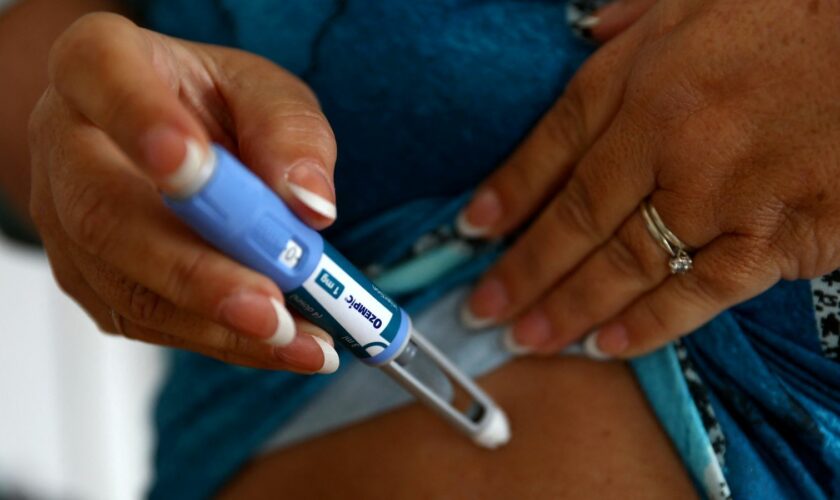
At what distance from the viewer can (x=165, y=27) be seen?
76 centimetres

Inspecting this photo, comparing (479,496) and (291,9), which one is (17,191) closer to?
(291,9)

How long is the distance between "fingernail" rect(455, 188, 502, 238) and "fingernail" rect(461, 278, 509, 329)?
0.04 metres

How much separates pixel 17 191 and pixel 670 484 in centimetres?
67

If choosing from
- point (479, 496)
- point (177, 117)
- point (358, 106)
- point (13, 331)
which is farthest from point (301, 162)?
point (13, 331)

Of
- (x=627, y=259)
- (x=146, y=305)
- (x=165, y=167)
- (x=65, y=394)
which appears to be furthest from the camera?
(x=65, y=394)

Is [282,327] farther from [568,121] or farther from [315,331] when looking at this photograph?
[568,121]

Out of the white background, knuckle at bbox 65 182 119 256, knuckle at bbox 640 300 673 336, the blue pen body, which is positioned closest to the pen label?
the blue pen body

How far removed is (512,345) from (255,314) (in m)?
0.30

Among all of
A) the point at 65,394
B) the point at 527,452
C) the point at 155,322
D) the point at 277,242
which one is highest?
the point at 277,242

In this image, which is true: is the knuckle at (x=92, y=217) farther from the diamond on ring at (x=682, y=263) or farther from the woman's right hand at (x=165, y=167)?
the diamond on ring at (x=682, y=263)

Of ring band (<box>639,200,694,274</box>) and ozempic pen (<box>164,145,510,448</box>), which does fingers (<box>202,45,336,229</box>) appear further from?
ring band (<box>639,200,694,274</box>)

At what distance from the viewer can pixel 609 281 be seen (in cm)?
64

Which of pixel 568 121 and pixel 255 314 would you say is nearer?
pixel 255 314

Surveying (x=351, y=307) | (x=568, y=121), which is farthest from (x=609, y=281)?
(x=351, y=307)
